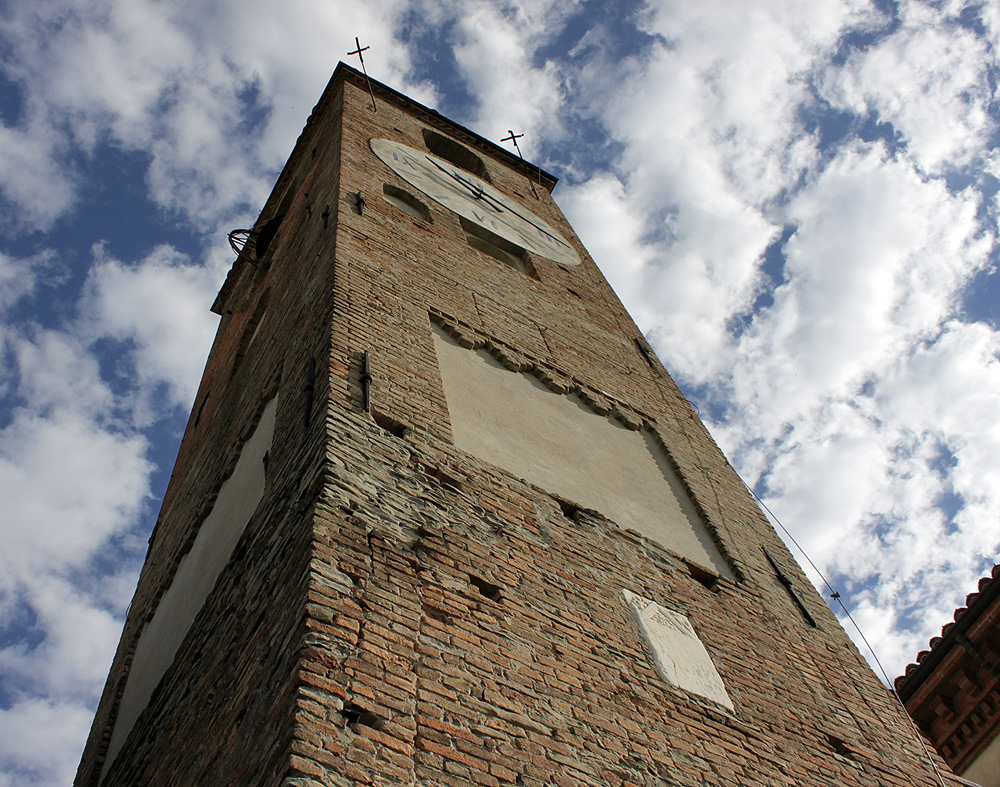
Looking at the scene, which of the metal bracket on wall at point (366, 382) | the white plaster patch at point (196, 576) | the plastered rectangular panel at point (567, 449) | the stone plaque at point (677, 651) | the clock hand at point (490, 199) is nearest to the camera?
the stone plaque at point (677, 651)

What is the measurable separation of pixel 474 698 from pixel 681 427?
406 cm

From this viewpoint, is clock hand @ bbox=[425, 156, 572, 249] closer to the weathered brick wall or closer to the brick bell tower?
the weathered brick wall

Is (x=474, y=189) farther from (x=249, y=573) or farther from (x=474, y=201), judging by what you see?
(x=249, y=573)

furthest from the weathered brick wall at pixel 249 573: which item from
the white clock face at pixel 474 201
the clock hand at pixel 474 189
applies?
the clock hand at pixel 474 189

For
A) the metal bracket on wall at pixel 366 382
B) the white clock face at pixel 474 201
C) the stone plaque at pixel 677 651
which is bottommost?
the stone plaque at pixel 677 651

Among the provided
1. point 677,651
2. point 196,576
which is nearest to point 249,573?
point 196,576

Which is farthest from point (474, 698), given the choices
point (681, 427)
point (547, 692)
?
point (681, 427)

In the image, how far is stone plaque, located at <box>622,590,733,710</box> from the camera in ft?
13.2

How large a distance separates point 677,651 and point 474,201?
277 inches

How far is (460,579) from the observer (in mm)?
3713

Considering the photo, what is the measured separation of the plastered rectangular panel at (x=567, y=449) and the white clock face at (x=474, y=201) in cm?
→ 367

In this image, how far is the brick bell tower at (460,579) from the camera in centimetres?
309

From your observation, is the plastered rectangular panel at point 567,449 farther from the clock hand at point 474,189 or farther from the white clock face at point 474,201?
the clock hand at point 474,189

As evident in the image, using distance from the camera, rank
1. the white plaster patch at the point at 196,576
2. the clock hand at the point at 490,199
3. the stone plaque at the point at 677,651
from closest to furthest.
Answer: the stone plaque at the point at 677,651, the white plaster patch at the point at 196,576, the clock hand at the point at 490,199
